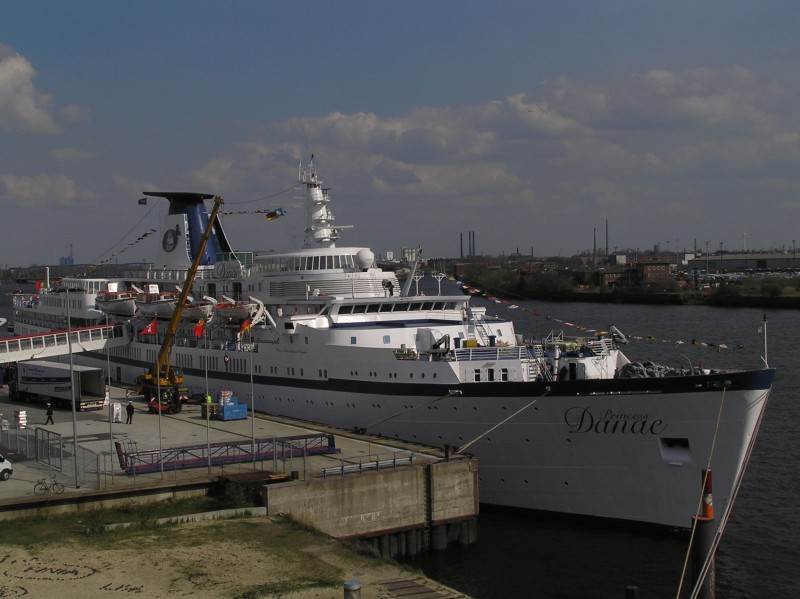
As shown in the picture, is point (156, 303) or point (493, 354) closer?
point (493, 354)

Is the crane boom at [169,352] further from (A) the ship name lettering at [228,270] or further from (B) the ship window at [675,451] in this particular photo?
(B) the ship window at [675,451]

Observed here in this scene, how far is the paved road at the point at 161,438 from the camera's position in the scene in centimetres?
1989

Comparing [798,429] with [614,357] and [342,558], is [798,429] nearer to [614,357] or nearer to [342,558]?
[614,357]

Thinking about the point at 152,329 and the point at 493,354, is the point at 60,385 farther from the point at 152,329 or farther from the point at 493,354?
the point at 493,354

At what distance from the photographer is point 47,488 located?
18.2 meters

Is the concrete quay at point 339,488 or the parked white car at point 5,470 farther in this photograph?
the parked white car at point 5,470

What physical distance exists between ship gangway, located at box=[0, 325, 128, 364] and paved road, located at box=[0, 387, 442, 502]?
2.31 meters

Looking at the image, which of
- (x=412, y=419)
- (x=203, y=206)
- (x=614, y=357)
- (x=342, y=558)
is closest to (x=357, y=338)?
(x=412, y=419)

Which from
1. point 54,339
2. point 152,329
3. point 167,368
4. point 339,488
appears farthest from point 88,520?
point 54,339

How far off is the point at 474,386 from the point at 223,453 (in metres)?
7.00

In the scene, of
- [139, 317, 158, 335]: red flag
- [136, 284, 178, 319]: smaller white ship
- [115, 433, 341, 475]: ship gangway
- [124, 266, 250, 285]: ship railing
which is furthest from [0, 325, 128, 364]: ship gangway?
[115, 433, 341, 475]: ship gangway

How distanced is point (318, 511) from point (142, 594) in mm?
6075

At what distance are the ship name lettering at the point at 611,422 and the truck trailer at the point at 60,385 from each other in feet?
62.6

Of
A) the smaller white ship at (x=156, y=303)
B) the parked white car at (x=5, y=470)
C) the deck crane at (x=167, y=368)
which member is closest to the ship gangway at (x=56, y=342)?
the smaller white ship at (x=156, y=303)
